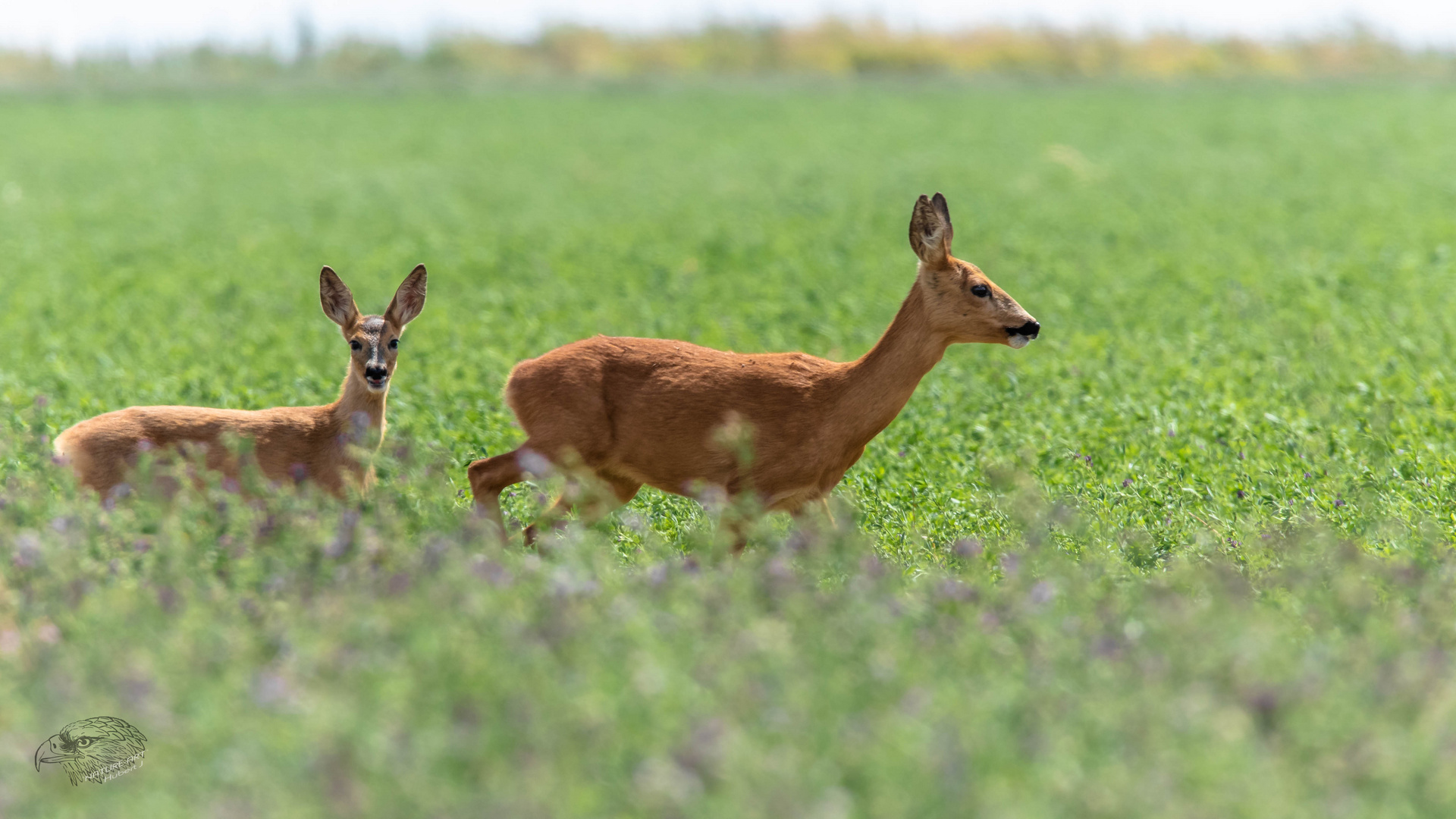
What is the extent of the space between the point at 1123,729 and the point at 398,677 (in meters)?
1.85

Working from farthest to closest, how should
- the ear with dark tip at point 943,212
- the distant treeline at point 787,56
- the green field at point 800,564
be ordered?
1. the distant treeline at point 787,56
2. the ear with dark tip at point 943,212
3. the green field at point 800,564

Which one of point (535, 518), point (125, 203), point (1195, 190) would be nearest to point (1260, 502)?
point (535, 518)

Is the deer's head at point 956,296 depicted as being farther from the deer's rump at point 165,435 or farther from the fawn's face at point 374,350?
the deer's rump at point 165,435

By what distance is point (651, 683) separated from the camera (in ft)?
12.7

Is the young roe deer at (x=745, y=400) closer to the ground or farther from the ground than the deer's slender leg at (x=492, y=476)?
farther from the ground

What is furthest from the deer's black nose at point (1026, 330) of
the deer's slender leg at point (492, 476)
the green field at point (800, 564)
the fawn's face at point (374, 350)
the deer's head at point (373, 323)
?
the fawn's face at point (374, 350)

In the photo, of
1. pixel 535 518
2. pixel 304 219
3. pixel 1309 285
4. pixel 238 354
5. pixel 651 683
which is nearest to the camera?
pixel 651 683

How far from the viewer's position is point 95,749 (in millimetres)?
4305

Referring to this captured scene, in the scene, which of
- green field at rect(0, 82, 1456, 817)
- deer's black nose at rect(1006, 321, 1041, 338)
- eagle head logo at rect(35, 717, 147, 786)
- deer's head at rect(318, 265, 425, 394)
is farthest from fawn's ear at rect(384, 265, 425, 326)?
eagle head logo at rect(35, 717, 147, 786)

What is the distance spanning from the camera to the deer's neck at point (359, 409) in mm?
6617

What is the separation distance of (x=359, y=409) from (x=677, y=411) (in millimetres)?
1439

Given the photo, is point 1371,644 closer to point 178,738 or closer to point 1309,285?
point 178,738

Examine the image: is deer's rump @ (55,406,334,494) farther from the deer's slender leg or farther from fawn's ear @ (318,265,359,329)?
the deer's slender leg

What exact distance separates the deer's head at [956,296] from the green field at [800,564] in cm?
66
